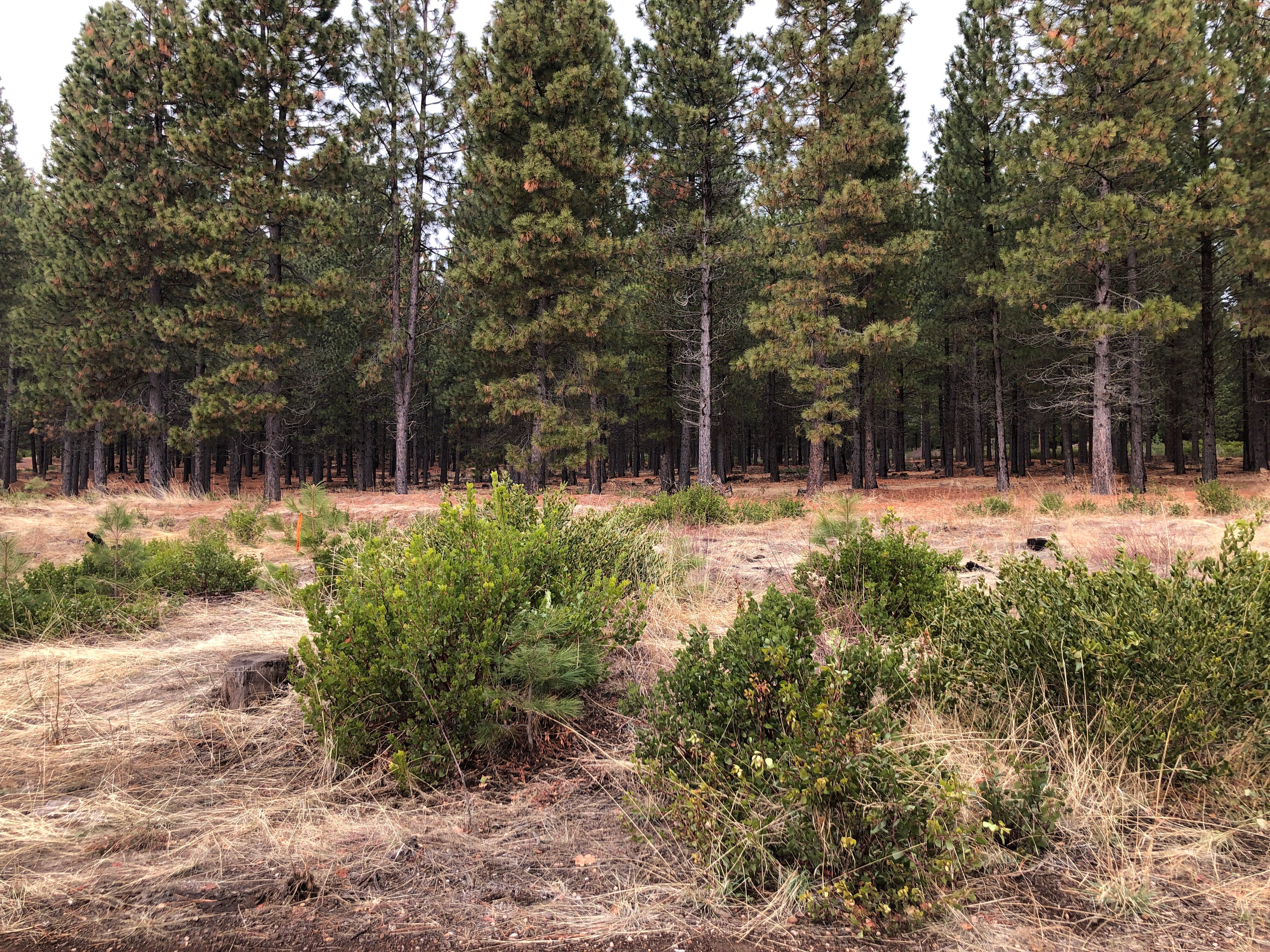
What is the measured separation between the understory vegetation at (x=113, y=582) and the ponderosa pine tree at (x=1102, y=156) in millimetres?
16476

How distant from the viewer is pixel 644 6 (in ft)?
55.1

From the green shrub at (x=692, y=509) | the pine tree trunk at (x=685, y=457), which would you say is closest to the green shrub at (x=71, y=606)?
the green shrub at (x=692, y=509)

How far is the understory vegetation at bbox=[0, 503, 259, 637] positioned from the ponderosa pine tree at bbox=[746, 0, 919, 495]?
12.9m

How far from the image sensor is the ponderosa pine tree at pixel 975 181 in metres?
19.7

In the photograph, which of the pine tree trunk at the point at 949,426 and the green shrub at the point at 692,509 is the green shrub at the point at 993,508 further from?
the pine tree trunk at the point at 949,426

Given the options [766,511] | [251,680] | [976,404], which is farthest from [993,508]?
[251,680]

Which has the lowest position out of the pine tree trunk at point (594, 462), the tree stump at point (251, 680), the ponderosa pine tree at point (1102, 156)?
the tree stump at point (251, 680)

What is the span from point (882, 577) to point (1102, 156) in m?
14.7

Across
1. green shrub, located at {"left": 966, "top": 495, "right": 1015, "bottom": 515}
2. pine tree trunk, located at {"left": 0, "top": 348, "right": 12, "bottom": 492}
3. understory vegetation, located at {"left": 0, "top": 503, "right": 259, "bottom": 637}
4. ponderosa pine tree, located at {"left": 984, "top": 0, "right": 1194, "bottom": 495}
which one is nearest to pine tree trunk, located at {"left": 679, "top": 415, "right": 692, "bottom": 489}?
green shrub, located at {"left": 966, "top": 495, "right": 1015, "bottom": 515}

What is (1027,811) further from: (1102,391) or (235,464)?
(235,464)

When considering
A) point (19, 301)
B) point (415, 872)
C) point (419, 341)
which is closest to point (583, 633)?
point (415, 872)

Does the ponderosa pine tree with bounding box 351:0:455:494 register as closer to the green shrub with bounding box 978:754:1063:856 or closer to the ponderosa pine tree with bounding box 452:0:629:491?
the ponderosa pine tree with bounding box 452:0:629:491

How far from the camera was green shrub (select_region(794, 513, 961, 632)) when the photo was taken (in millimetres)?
4469

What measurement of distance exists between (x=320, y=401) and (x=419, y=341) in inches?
210
